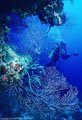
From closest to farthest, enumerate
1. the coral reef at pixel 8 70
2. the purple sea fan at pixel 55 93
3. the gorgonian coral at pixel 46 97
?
the coral reef at pixel 8 70
the gorgonian coral at pixel 46 97
the purple sea fan at pixel 55 93

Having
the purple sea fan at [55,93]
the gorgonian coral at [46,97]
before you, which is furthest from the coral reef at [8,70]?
the purple sea fan at [55,93]

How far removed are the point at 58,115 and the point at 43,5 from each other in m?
6.02

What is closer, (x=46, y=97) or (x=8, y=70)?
(x=8, y=70)

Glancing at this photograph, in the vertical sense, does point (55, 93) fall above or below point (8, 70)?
below

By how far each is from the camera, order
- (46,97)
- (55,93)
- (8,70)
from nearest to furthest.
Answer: (8,70)
(46,97)
(55,93)

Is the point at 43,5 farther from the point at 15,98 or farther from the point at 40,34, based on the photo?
the point at 40,34

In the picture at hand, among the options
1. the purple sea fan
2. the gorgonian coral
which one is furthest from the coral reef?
the purple sea fan

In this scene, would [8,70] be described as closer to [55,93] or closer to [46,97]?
[46,97]

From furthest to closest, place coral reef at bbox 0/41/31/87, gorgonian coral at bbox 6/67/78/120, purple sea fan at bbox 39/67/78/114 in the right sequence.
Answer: purple sea fan at bbox 39/67/78/114 < gorgonian coral at bbox 6/67/78/120 < coral reef at bbox 0/41/31/87

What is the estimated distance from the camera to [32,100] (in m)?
3.78

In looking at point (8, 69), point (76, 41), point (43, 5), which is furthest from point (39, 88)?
point (76, 41)

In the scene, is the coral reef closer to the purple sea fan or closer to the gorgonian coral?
the gorgonian coral

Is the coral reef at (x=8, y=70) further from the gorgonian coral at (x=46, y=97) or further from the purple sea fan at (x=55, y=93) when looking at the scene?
the purple sea fan at (x=55, y=93)

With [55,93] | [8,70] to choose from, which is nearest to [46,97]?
[55,93]
